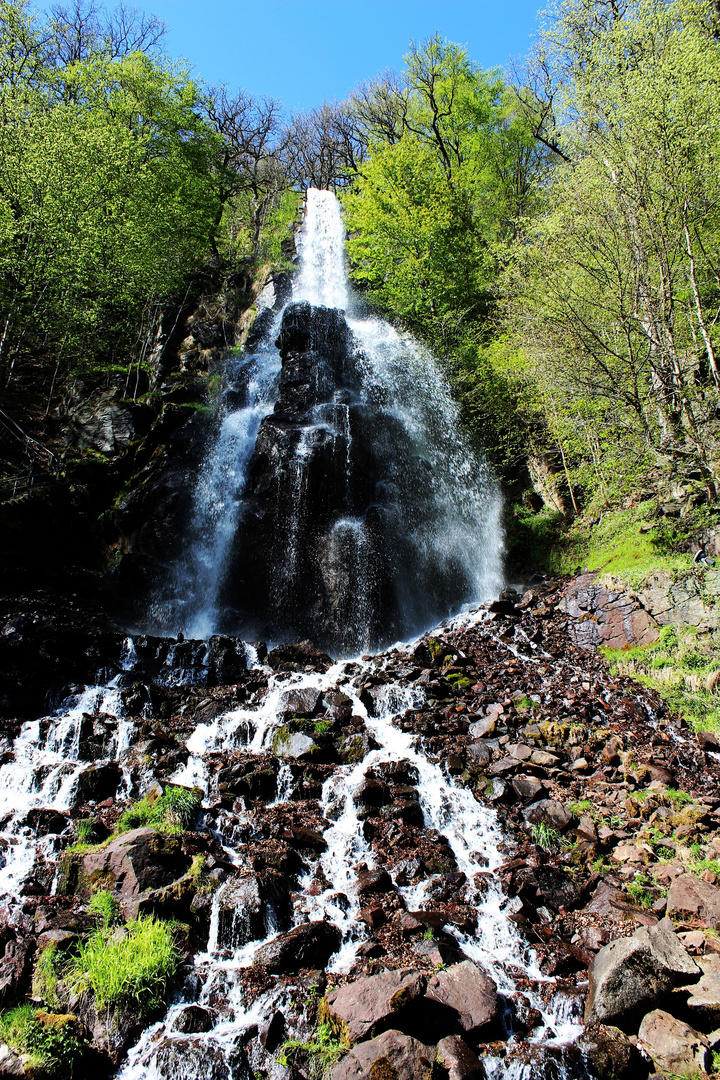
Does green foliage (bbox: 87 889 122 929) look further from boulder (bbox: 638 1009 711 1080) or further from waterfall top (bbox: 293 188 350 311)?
waterfall top (bbox: 293 188 350 311)

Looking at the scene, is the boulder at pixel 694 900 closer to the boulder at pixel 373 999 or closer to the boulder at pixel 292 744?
the boulder at pixel 373 999

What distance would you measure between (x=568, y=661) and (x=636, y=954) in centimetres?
730

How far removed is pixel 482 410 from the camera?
1989 centimetres

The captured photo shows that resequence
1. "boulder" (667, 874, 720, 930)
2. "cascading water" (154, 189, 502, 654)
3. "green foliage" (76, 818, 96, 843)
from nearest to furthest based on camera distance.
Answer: "boulder" (667, 874, 720, 930) → "green foliage" (76, 818, 96, 843) → "cascading water" (154, 189, 502, 654)

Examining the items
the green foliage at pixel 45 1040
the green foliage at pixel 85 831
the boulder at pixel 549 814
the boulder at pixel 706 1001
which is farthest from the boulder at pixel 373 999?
the green foliage at pixel 85 831

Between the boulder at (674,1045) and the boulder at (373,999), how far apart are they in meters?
1.80

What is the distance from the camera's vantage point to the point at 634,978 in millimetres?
4578

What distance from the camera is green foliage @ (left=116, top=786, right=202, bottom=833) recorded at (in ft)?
24.4

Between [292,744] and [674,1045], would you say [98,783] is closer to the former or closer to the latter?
[292,744]

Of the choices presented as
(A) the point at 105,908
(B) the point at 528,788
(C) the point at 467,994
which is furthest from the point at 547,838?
(A) the point at 105,908

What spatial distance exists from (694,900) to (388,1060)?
3513mm

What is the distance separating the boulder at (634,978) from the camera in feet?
14.8

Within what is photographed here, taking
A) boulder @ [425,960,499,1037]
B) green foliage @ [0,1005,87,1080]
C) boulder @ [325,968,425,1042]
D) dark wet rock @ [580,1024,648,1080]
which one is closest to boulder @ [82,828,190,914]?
green foliage @ [0,1005,87,1080]

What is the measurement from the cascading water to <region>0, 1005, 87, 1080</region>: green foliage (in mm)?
11800
